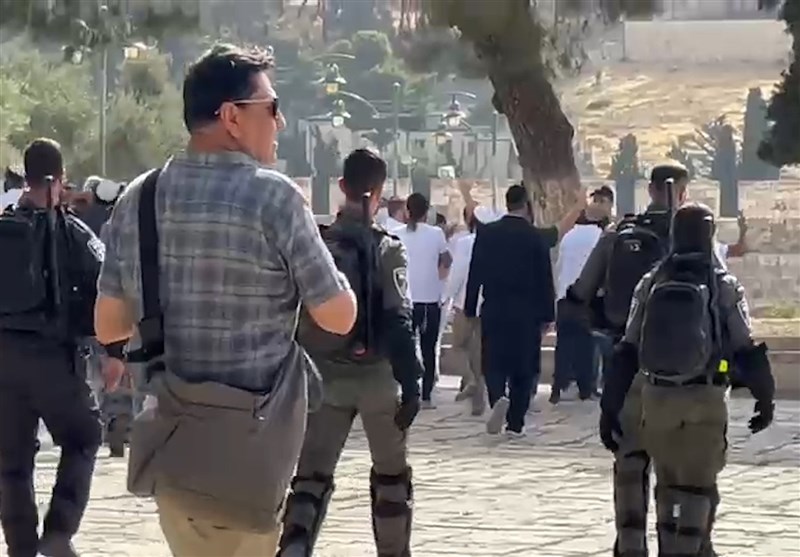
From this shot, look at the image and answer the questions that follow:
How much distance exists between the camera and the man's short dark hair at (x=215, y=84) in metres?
5.12

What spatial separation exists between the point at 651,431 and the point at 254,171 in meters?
3.06

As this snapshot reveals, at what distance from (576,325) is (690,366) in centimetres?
842

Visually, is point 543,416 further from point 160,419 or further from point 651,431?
point 160,419

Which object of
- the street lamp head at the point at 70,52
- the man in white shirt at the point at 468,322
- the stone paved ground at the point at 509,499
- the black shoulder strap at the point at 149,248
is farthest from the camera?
the street lamp head at the point at 70,52

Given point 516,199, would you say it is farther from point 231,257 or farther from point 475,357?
point 231,257

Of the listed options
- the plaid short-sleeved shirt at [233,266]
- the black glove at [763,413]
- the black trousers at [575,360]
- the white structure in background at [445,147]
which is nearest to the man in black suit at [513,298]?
the black trousers at [575,360]

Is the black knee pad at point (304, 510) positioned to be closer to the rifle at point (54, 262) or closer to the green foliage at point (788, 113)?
the rifle at point (54, 262)

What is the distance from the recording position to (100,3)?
1077 inches

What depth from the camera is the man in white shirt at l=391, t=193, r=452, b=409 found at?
625 inches

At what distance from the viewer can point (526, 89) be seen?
23000mm

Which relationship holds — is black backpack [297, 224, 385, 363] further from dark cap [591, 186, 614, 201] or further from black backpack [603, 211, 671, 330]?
dark cap [591, 186, 614, 201]

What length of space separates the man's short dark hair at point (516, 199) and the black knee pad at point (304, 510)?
6.41m

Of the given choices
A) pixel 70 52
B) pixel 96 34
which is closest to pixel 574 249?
pixel 96 34

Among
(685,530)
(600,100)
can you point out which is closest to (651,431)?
(685,530)
